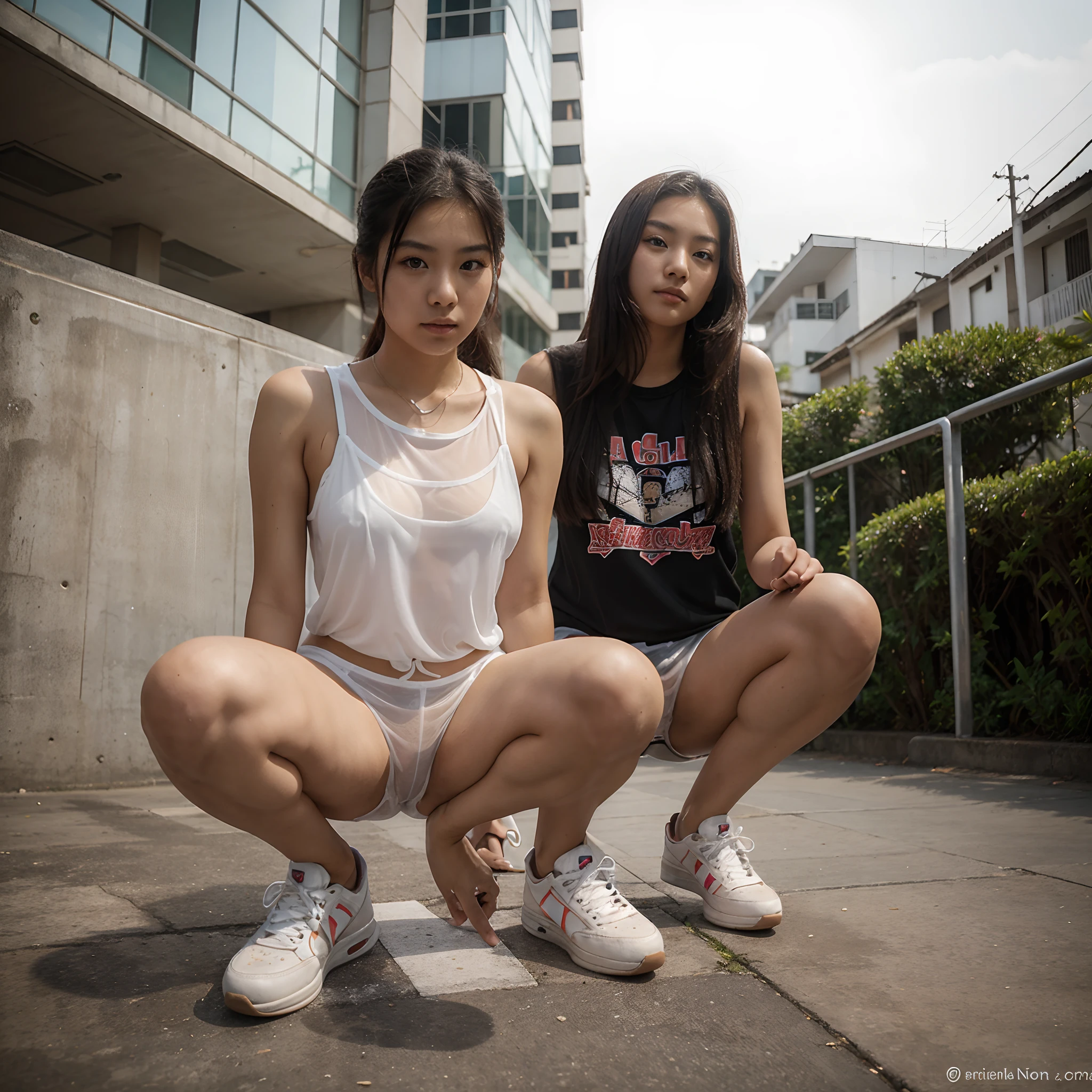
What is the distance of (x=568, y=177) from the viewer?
31547mm

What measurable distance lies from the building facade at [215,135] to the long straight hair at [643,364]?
24.0 feet

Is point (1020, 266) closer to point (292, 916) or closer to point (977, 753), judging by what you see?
point (977, 753)

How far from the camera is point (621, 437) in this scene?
6.89ft

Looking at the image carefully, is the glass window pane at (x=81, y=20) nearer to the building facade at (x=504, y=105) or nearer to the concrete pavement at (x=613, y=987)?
the building facade at (x=504, y=105)

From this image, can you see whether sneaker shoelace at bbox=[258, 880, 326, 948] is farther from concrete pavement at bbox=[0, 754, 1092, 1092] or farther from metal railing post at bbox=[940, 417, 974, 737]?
metal railing post at bbox=[940, 417, 974, 737]

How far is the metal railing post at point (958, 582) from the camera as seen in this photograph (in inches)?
158

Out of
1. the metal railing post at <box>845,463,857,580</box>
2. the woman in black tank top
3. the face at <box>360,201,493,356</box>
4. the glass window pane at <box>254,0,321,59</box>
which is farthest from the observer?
the glass window pane at <box>254,0,321,59</box>

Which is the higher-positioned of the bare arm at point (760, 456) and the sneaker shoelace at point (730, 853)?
the bare arm at point (760, 456)

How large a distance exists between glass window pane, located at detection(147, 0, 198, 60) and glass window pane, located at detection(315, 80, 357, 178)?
5.81 ft

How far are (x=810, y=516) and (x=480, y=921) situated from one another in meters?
5.04

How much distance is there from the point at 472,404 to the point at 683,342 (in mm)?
684

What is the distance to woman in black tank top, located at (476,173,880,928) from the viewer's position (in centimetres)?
188

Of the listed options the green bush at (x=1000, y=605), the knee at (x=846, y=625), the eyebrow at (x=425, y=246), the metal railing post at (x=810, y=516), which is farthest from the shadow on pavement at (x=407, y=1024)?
the metal railing post at (x=810, y=516)

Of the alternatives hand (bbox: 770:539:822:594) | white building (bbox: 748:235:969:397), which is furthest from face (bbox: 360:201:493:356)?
white building (bbox: 748:235:969:397)
